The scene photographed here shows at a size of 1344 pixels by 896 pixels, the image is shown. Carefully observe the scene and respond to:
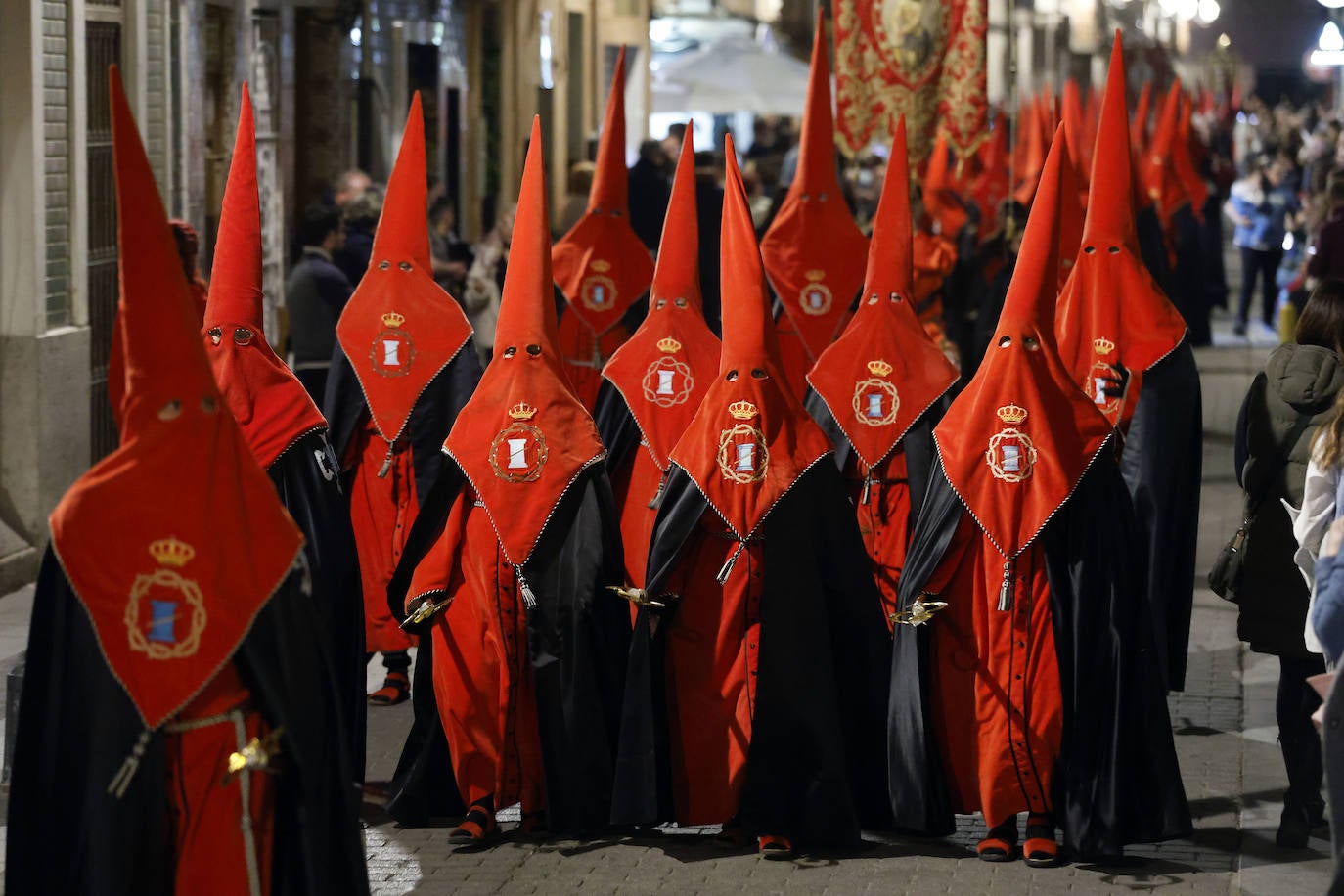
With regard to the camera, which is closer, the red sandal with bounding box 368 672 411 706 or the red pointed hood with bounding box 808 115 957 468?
the red pointed hood with bounding box 808 115 957 468

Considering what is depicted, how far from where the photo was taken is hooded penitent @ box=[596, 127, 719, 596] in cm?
946

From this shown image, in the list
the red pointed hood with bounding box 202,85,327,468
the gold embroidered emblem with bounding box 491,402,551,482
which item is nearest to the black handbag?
the gold embroidered emblem with bounding box 491,402,551,482

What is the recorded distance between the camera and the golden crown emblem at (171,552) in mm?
5188

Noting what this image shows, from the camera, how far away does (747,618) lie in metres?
7.71

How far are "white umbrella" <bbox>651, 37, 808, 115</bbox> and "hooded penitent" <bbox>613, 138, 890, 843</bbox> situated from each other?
17.6 meters

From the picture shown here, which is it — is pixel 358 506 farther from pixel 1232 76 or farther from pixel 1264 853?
pixel 1232 76

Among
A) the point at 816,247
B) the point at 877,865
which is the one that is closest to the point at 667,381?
the point at 816,247

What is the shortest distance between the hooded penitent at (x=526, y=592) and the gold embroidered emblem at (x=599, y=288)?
3.97 meters

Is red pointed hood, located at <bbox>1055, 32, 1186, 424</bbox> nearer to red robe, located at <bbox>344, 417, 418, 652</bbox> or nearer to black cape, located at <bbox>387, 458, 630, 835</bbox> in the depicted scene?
black cape, located at <bbox>387, 458, 630, 835</bbox>

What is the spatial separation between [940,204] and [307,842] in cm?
1504

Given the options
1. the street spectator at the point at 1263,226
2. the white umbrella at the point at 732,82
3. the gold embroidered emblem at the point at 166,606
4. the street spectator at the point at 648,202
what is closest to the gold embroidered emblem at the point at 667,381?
the gold embroidered emblem at the point at 166,606

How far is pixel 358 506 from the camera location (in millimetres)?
10023

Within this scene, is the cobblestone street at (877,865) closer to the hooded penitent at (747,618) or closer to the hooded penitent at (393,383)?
the hooded penitent at (747,618)

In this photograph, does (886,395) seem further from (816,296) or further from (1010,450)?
(816,296)
